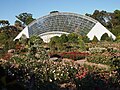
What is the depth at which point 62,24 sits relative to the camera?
51.5m

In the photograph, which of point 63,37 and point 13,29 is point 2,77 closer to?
point 63,37

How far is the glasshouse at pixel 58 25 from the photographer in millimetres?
49531

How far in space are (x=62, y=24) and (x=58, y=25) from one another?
75 centimetres

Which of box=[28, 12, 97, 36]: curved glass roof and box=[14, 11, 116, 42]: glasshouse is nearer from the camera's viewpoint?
box=[14, 11, 116, 42]: glasshouse

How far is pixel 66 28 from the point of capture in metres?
51.6

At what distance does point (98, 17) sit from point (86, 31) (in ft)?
95.2

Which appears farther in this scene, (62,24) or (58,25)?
(58,25)

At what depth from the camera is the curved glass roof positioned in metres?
49.7

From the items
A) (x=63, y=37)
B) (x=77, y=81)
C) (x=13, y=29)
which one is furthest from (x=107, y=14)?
(x=77, y=81)

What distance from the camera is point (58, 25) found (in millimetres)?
51781

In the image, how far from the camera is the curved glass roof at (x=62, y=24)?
4969cm

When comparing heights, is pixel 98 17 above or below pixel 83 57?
above

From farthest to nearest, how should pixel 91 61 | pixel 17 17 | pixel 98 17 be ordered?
pixel 17 17 < pixel 98 17 < pixel 91 61

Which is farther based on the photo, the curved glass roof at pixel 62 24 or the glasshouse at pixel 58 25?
the curved glass roof at pixel 62 24
